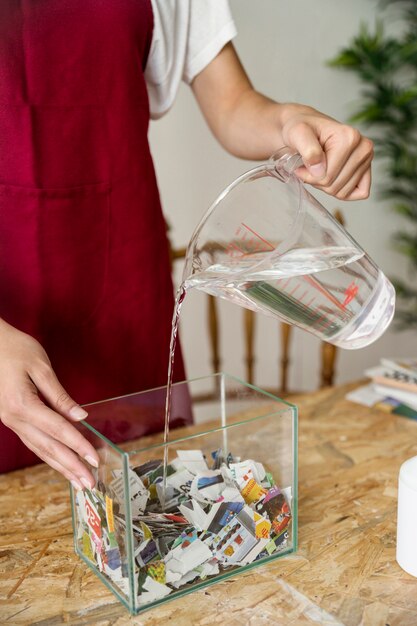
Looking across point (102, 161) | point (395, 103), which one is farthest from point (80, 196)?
Result: point (395, 103)

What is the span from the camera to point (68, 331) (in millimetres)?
1086

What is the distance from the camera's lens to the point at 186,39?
1194 mm

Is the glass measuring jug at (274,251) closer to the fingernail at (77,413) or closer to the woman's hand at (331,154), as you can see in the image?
the woman's hand at (331,154)

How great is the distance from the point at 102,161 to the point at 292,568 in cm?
65

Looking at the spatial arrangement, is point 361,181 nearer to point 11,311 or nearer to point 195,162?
point 11,311

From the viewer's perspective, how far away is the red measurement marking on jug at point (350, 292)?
2.63 feet

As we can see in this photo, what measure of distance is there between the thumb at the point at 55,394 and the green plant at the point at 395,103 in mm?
2370

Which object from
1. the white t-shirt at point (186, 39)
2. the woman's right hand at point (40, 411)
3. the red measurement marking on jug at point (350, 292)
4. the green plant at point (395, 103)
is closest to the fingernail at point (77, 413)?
the woman's right hand at point (40, 411)

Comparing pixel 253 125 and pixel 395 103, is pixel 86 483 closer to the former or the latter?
pixel 253 125

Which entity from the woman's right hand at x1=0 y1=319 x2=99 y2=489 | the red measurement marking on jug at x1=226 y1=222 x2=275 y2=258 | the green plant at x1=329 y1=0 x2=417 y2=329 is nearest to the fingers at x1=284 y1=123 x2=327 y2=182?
the red measurement marking on jug at x1=226 y1=222 x2=275 y2=258

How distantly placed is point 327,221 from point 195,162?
5.90 feet

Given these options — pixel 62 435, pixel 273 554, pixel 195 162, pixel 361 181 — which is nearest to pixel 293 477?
pixel 273 554

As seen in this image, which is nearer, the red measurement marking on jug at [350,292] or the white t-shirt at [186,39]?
the red measurement marking on jug at [350,292]

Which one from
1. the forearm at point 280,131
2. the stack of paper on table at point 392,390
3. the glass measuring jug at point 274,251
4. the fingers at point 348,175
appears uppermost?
the forearm at point 280,131
